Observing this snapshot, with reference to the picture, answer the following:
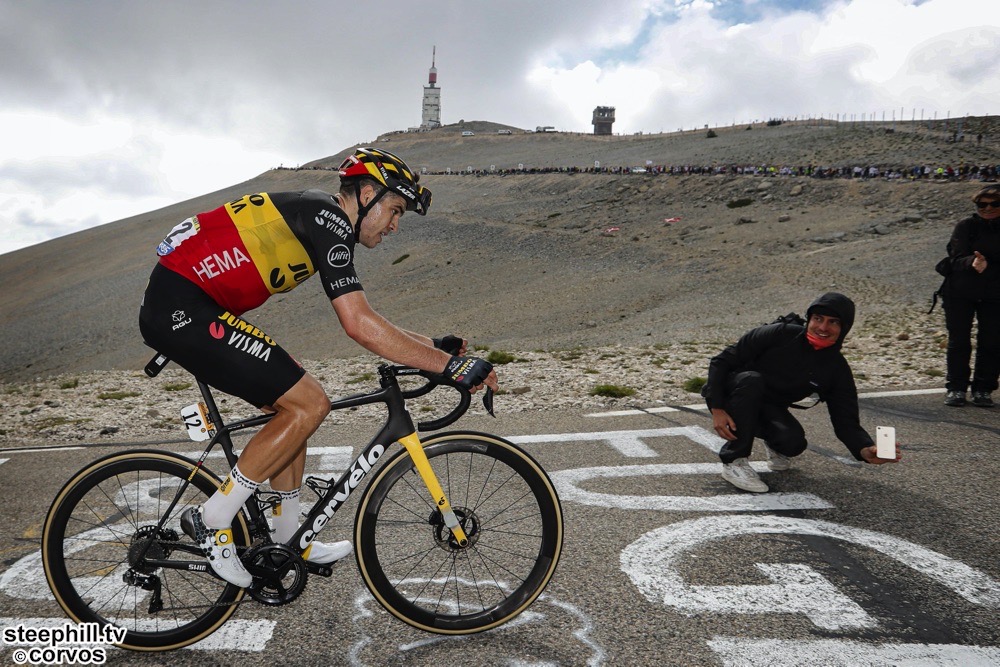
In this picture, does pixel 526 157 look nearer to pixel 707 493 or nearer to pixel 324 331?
pixel 324 331

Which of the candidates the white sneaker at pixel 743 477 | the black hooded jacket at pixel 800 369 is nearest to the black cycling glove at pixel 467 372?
the black hooded jacket at pixel 800 369

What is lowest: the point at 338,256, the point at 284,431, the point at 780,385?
the point at 780,385

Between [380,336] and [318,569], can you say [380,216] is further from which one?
[318,569]

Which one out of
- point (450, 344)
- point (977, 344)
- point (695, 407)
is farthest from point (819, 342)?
point (977, 344)

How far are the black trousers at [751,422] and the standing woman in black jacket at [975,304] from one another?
3.50 m

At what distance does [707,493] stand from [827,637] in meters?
1.79

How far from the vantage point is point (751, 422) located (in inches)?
190

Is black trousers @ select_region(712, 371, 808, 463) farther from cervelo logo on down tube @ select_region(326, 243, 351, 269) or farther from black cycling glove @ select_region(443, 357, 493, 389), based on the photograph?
→ cervelo logo on down tube @ select_region(326, 243, 351, 269)

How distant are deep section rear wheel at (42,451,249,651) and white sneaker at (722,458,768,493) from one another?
3619 mm

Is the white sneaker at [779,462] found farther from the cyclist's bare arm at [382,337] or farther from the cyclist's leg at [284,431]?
the cyclist's leg at [284,431]

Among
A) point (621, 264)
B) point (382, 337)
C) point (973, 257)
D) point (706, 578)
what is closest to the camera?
point (382, 337)

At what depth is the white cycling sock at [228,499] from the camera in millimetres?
2834
